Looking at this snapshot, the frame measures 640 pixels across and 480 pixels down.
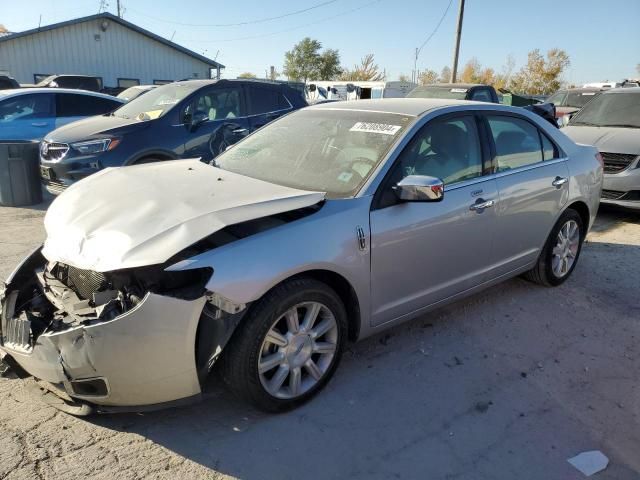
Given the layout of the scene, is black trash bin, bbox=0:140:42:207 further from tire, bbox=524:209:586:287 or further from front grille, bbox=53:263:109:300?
tire, bbox=524:209:586:287

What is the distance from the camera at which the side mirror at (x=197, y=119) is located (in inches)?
288

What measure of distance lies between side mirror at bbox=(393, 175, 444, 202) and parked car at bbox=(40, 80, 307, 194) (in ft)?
12.8

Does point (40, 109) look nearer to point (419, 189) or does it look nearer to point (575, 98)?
point (419, 189)

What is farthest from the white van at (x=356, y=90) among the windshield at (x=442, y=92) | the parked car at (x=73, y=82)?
the windshield at (x=442, y=92)

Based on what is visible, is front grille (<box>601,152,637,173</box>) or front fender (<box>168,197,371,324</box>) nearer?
front fender (<box>168,197,371,324</box>)

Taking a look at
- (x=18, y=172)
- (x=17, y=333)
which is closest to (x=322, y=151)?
(x=17, y=333)

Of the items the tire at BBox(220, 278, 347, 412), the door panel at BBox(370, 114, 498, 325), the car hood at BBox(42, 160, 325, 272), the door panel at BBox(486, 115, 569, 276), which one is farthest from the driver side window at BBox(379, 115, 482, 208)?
the tire at BBox(220, 278, 347, 412)

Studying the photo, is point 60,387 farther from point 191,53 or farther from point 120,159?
point 191,53

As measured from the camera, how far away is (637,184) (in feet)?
22.2

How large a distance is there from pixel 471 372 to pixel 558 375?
567 millimetres

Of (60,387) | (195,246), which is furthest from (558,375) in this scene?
(60,387)

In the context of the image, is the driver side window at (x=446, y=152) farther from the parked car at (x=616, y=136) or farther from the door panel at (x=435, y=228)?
the parked car at (x=616, y=136)

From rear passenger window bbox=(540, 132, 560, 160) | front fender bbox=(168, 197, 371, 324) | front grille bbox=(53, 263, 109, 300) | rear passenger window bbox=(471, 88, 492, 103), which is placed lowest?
front grille bbox=(53, 263, 109, 300)

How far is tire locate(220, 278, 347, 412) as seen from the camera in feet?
8.39
